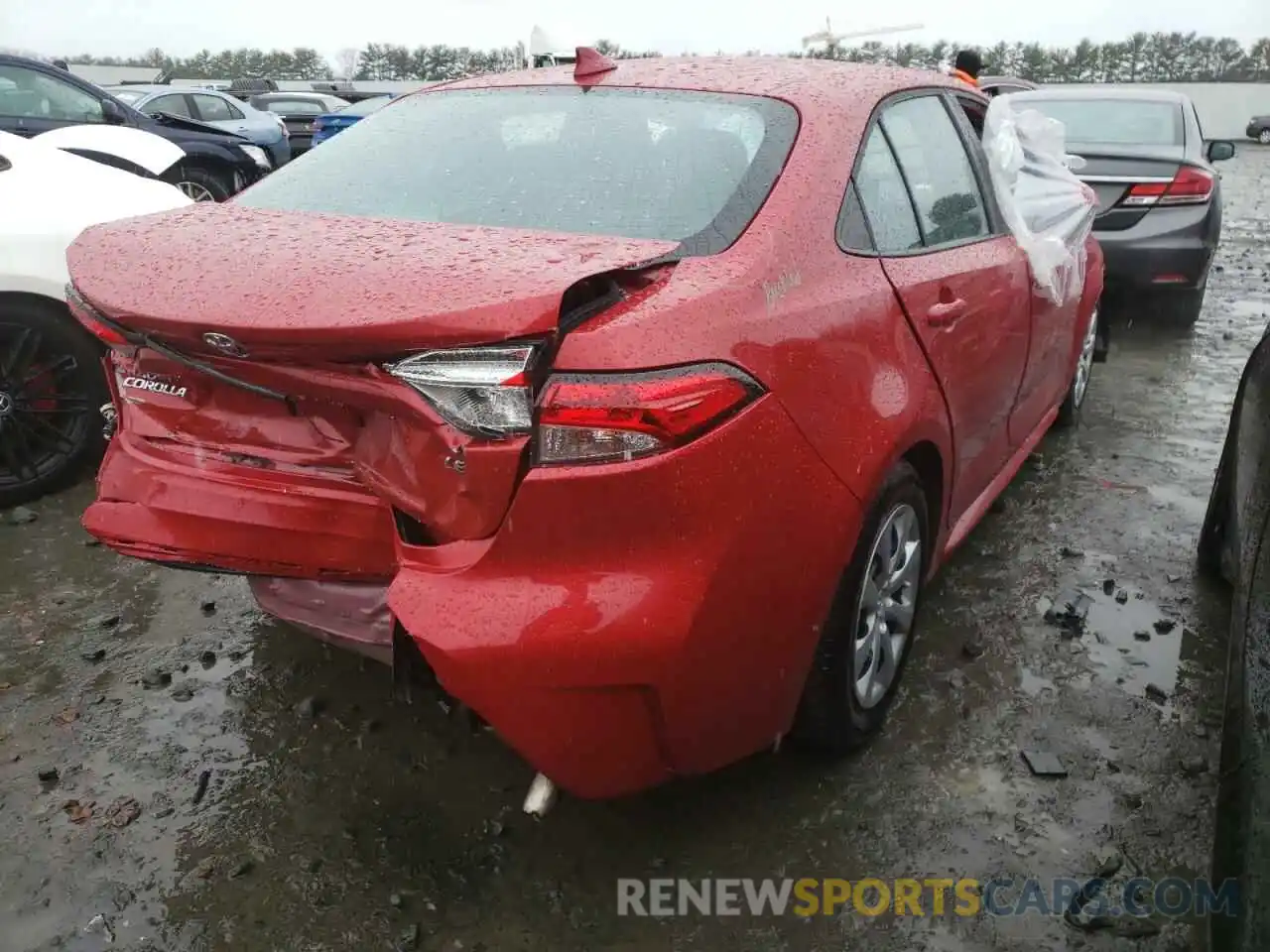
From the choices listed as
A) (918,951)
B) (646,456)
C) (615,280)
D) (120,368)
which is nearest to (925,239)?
(615,280)

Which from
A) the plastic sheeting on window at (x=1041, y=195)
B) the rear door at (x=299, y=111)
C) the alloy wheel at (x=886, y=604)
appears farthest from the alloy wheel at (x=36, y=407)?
the rear door at (x=299, y=111)

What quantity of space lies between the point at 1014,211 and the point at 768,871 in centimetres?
223

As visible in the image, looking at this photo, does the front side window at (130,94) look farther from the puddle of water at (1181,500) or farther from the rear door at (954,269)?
the puddle of water at (1181,500)

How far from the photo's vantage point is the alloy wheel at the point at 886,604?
2.37m

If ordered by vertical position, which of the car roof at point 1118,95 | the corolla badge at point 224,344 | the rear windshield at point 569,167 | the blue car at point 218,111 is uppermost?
the rear windshield at point 569,167

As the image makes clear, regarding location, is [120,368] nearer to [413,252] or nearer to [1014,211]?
[413,252]

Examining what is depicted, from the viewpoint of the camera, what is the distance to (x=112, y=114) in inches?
349

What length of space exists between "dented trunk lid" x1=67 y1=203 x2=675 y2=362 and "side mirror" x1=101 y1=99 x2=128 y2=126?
788 centimetres

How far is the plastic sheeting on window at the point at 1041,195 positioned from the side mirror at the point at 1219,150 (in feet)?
11.0

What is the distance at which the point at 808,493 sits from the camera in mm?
1943

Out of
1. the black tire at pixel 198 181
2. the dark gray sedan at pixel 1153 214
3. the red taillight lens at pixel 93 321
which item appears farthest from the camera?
the black tire at pixel 198 181

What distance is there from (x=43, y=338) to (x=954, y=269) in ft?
11.2

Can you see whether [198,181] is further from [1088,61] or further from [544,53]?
[1088,61]

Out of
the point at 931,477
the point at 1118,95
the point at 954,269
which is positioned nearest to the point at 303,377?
the point at 931,477
